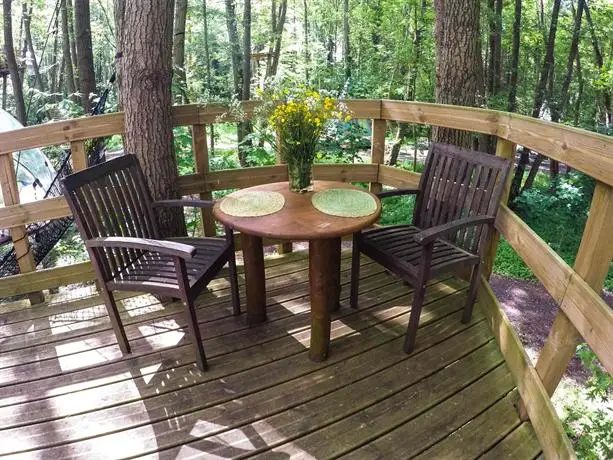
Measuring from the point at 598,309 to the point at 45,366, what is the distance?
7.71 feet

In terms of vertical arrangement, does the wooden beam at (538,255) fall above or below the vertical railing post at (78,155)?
below

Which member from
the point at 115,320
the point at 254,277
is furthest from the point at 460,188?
the point at 115,320

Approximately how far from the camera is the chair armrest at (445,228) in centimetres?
197

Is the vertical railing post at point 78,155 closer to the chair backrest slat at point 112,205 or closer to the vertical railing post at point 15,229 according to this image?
the vertical railing post at point 15,229

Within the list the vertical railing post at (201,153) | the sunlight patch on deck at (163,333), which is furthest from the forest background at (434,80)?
the sunlight patch on deck at (163,333)

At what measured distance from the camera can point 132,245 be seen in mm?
1922

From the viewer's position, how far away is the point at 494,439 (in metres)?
1.75

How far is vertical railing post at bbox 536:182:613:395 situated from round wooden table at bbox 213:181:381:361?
875 millimetres

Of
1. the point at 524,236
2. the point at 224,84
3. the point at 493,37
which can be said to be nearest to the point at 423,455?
the point at 524,236

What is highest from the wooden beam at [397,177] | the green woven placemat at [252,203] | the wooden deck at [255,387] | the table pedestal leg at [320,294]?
the green woven placemat at [252,203]

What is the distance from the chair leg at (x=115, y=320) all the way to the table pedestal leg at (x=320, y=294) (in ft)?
3.06

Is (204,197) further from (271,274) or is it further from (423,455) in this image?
(423,455)

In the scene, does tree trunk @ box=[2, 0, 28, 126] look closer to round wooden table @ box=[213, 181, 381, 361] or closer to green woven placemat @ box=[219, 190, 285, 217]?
green woven placemat @ box=[219, 190, 285, 217]

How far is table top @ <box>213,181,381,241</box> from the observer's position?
1.92 m
